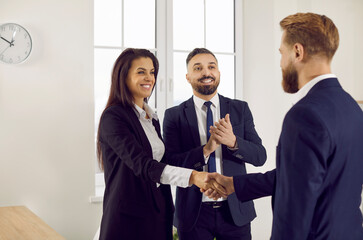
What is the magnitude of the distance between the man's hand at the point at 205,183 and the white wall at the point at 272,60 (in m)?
1.58

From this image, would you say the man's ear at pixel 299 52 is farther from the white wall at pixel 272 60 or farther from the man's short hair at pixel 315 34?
the white wall at pixel 272 60

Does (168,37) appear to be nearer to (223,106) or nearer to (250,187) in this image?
(223,106)

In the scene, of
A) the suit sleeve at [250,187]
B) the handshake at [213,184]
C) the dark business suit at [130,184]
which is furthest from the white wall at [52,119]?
the suit sleeve at [250,187]

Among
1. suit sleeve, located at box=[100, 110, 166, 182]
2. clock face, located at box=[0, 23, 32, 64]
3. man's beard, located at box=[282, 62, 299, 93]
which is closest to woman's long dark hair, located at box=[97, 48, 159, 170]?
suit sleeve, located at box=[100, 110, 166, 182]

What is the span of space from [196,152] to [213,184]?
0.21m

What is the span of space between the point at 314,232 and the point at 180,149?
1.09 meters

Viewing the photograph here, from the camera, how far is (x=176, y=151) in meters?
2.21

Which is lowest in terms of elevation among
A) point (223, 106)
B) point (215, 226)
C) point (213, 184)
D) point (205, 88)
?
point (215, 226)

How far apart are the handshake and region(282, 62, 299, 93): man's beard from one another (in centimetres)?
69

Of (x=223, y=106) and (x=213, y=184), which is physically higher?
(x=223, y=106)

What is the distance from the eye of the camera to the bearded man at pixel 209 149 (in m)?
2.07

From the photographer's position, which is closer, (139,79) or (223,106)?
(139,79)

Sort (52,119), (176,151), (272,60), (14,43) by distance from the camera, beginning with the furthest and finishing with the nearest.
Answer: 1. (272,60)
2. (52,119)
3. (14,43)
4. (176,151)

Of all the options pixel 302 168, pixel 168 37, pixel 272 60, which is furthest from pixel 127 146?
pixel 272 60
